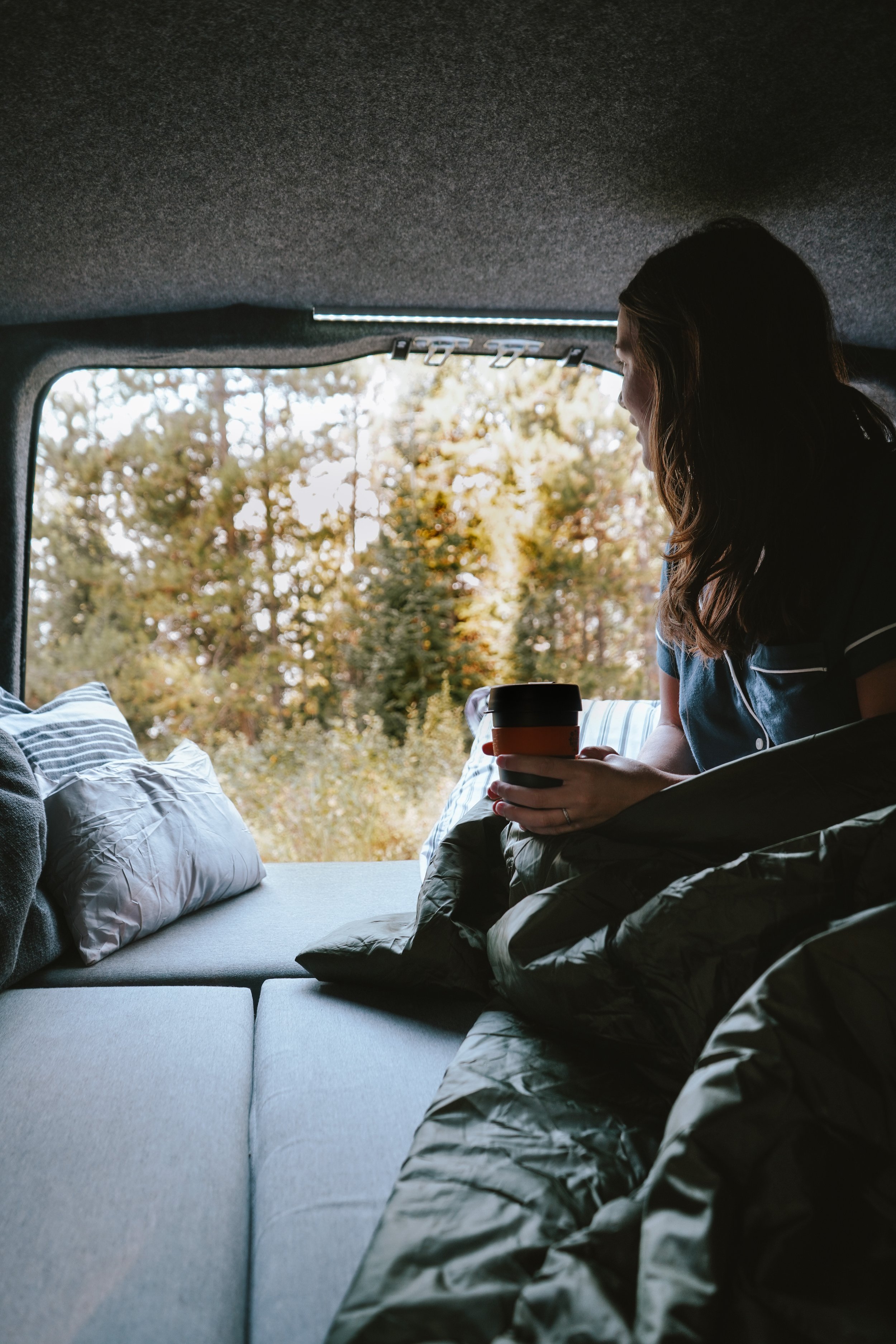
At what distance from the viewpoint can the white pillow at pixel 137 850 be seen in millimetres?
1712

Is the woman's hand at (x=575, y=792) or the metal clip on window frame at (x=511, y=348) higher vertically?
the metal clip on window frame at (x=511, y=348)

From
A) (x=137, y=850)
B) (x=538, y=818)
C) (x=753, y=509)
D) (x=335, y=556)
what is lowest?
(x=137, y=850)

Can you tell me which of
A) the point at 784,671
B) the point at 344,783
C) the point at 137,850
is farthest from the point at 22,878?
the point at 344,783

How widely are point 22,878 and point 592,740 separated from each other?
4.34 ft

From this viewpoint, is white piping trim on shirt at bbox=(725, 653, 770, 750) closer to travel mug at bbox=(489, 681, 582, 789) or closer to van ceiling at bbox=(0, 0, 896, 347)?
travel mug at bbox=(489, 681, 582, 789)

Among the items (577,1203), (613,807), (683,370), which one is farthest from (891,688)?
(577,1203)

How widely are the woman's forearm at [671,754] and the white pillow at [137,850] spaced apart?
1.01 m

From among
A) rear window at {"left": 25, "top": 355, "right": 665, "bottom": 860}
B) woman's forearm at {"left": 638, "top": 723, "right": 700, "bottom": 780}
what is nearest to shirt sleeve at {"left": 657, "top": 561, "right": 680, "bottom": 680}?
woman's forearm at {"left": 638, "top": 723, "right": 700, "bottom": 780}

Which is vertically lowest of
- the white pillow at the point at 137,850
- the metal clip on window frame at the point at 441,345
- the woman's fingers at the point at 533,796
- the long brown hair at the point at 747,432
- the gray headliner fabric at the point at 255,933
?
the gray headliner fabric at the point at 255,933

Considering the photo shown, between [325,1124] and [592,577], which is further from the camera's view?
[592,577]

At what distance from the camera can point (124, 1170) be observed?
0.96m

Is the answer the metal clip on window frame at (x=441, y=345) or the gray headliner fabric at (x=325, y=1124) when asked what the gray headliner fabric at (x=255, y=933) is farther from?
the metal clip on window frame at (x=441, y=345)

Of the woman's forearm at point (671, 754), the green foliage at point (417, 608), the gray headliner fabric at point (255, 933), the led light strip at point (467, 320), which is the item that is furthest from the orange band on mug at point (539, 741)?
the green foliage at point (417, 608)

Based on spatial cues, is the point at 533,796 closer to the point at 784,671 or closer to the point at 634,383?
the point at 784,671
